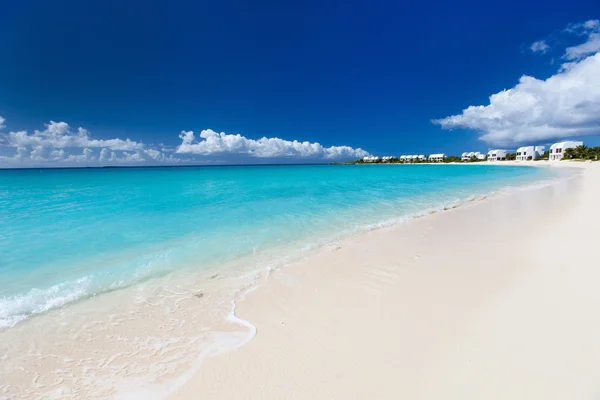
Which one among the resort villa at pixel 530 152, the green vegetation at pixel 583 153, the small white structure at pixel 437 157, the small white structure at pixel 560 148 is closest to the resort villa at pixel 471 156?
the small white structure at pixel 437 157

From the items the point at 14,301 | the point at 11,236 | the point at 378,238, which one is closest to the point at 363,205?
the point at 378,238

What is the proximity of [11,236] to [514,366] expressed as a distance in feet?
42.9

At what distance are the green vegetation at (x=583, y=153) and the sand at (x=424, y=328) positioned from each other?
3709 inches

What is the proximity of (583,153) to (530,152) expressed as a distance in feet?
113

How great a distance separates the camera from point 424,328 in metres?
3.17

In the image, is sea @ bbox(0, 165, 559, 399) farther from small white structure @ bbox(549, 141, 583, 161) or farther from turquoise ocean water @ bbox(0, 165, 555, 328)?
small white structure @ bbox(549, 141, 583, 161)

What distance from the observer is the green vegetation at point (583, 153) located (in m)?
67.7

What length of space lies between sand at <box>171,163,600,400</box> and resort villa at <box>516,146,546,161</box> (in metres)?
130

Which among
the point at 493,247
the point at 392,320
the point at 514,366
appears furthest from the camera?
the point at 493,247

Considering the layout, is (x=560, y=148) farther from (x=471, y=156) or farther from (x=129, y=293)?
(x=129, y=293)

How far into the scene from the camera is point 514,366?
97.8 inches

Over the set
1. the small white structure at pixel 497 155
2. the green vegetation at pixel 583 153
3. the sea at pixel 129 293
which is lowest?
the sea at pixel 129 293

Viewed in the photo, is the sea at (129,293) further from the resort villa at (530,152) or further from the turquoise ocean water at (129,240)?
the resort villa at (530,152)

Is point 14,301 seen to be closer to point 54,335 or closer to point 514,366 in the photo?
point 54,335
